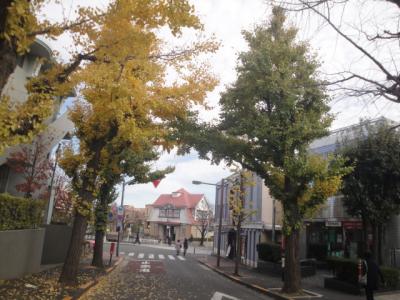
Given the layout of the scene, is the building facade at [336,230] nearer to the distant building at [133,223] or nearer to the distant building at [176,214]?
the distant building at [176,214]

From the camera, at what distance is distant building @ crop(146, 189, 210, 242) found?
236 feet

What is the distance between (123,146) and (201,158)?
3.23 m

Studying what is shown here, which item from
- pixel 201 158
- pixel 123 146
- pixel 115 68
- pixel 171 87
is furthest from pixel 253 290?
pixel 115 68

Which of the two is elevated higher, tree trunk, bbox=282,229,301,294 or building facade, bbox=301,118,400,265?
building facade, bbox=301,118,400,265

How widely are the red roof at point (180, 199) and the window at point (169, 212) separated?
917mm

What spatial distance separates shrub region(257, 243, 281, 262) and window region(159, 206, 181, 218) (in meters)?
49.1

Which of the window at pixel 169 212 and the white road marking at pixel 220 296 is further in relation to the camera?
the window at pixel 169 212

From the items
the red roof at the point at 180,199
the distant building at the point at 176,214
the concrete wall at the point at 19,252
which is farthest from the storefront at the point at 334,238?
the red roof at the point at 180,199

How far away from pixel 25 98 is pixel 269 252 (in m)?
16.3

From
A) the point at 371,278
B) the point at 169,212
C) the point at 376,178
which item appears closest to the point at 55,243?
the point at 371,278

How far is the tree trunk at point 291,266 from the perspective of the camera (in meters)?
14.1

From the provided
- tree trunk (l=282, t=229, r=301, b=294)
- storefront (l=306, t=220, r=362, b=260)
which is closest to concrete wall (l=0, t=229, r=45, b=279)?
tree trunk (l=282, t=229, r=301, b=294)

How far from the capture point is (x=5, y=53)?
5805 millimetres

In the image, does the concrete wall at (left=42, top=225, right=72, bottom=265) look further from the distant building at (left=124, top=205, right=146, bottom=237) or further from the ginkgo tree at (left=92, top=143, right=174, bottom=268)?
the distant building at (left=124, top=205, right=146, bottom=237)
